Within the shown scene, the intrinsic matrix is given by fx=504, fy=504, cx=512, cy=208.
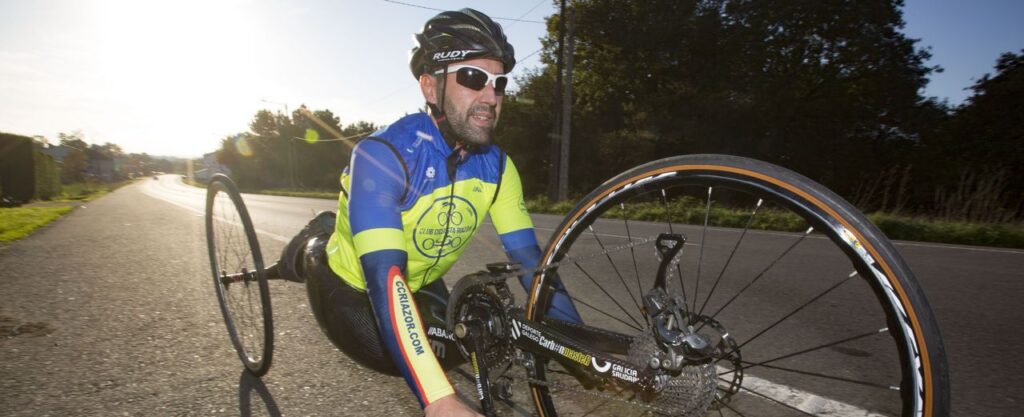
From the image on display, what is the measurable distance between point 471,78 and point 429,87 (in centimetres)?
22

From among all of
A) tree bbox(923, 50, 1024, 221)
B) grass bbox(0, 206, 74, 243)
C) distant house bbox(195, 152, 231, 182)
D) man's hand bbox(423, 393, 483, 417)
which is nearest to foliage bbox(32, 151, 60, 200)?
distant house bbox(195, 152, 231, 182)

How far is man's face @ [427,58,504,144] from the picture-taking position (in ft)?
6.61

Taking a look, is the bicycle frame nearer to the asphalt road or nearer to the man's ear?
the man's ear

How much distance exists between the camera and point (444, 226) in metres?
2.11

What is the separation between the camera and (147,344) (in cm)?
336

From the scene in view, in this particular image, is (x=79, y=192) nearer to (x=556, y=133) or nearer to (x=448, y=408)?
(x=556, y=133)

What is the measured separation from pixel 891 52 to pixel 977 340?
87.6 feet

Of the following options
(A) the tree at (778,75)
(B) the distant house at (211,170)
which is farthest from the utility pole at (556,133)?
(B) the distant house at (211,170)

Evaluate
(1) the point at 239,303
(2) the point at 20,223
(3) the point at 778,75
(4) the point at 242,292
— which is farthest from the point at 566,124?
(1) the point at 239,303

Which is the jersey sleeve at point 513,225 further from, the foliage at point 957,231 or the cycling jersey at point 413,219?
the foliage at point 957,231

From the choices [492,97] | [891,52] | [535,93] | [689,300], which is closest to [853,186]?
[891,52]

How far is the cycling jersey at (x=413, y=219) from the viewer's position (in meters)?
1.61

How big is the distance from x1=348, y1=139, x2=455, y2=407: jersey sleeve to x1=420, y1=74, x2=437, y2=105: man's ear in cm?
36

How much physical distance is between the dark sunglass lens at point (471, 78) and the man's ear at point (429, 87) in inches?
5.5
